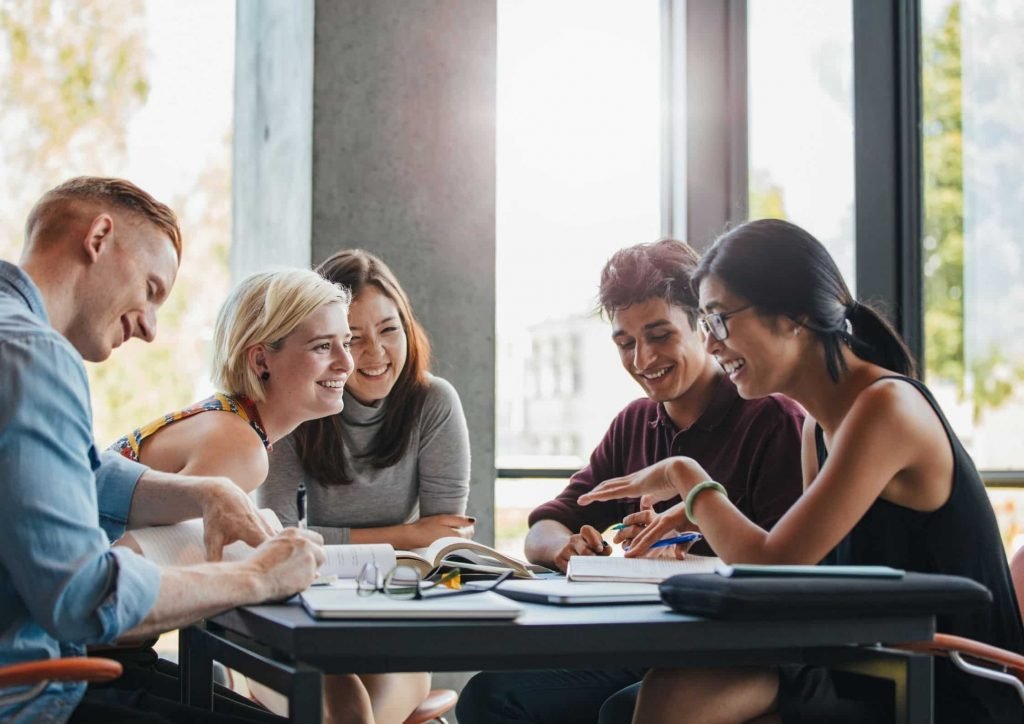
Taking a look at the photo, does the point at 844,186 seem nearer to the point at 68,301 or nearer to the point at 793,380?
the point at 793,380

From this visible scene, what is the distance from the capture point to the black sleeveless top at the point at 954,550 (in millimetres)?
1864

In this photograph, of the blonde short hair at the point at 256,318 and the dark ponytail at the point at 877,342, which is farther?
the blonde short hair at the point at 256,318

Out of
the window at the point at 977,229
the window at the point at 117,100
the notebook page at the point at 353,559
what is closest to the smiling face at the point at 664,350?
the notebook page at the point at 353,559

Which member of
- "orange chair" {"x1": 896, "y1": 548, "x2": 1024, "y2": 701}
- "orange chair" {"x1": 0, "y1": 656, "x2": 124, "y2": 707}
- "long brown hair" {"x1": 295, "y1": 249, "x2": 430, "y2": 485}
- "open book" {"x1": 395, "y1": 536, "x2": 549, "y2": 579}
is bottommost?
"orange chair" {"x1": 896, "y1": 548, "x2": 1024, "y2": 701}

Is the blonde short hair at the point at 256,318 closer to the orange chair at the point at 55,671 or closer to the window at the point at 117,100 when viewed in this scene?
the orange chair at the point at 55,671

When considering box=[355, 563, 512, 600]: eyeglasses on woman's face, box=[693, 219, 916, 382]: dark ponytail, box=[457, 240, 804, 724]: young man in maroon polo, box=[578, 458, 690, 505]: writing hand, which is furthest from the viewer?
box=[457, 240, 804, 724]: young man in maroon polo

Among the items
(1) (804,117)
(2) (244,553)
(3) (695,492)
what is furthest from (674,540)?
(1) (804,117)

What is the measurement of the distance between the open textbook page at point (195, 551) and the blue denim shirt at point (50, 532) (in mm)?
393

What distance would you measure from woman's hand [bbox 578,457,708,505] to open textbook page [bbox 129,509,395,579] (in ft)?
1.50

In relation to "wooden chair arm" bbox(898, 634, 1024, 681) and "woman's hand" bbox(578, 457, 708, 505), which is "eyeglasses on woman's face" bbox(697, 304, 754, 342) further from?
"wooden chair arm" bbox(898, 634, 1024, 681)

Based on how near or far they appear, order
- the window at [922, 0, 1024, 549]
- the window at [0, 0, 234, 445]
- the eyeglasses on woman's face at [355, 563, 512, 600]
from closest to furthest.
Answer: the eyeglasses on woman's face at [355, 563, 512, 600], the window at [922, 0, 1024, 549], the window at [0, 0, 234, 445]

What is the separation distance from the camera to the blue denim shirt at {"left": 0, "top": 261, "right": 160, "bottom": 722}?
4.57ft

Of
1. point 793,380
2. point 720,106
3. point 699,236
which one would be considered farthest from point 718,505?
point 720,106

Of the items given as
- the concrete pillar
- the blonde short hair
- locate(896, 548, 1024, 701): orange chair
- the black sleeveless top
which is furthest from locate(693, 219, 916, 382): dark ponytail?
the concrete pillar
